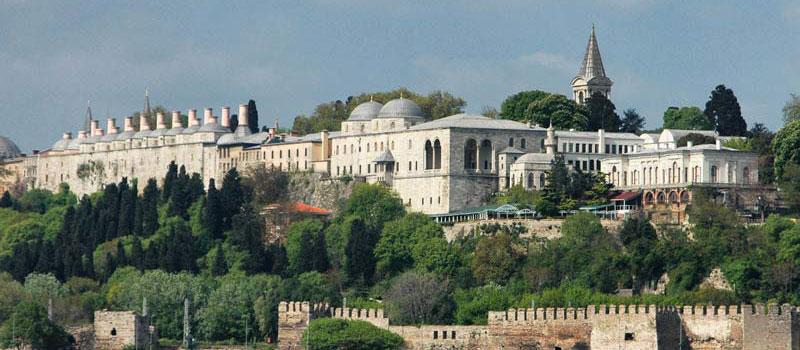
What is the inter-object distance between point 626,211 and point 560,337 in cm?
2381

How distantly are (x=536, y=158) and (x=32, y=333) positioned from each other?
30.9 meters

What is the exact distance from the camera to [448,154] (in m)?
101

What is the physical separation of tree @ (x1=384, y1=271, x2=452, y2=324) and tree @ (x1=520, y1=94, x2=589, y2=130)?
2517 cm

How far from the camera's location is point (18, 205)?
121 meters

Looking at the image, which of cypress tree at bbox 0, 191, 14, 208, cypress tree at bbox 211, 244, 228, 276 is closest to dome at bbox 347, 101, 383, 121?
cypress tree at bbox 211, 244, 228, 276

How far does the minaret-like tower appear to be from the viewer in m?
118

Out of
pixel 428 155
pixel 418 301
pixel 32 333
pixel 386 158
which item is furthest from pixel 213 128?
pixel 32 333

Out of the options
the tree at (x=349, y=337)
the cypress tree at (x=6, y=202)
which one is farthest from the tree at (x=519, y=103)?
the tree at (x=349, y=337)

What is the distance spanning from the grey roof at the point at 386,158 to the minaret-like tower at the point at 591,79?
633 inches

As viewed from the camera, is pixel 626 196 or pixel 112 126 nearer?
pixel 626 196

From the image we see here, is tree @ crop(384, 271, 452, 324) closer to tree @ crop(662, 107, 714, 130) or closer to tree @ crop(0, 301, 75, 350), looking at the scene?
tree @ crop(0, 301, 75, 350)

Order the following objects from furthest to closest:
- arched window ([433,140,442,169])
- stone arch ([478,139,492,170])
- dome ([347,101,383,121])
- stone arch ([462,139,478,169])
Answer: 1. dome ([347,101,383,121])
2. stone arch ([478,139,492,170])
3. stone arch ([462,139,478,169])
4. arched window ([433,140,442,169])

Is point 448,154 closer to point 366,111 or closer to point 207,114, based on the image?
point 366,111

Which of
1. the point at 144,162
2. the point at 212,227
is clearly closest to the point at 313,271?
the point at 212,227
